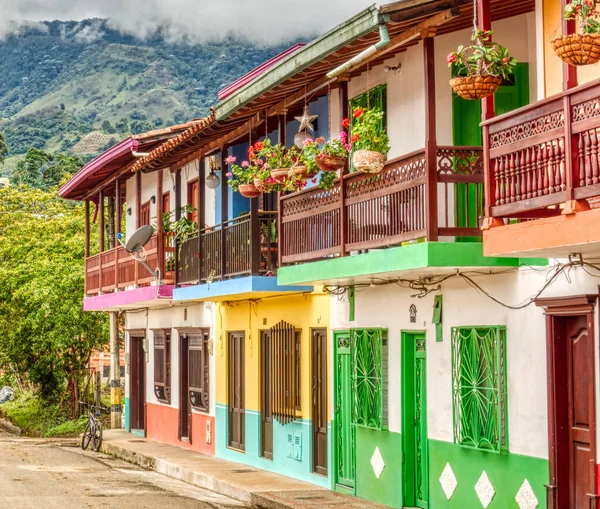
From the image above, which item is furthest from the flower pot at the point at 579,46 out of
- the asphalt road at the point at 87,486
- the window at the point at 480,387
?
the asphalt road at the point at 87,486

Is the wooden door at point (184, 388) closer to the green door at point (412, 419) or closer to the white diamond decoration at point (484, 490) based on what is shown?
the green door at point (412, 419)

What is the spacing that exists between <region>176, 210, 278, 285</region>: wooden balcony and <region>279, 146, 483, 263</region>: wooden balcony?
164cm

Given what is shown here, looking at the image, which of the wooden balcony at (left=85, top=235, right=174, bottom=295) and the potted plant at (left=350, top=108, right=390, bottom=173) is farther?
the wooden balcony at (left=85, top=235, right=174, bottom=295)

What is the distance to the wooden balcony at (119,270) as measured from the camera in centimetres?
2289

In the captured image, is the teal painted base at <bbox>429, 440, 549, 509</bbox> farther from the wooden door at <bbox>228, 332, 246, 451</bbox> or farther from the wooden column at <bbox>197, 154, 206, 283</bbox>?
the wooden door at <bbox>228, 332, 246, 451</bbox>

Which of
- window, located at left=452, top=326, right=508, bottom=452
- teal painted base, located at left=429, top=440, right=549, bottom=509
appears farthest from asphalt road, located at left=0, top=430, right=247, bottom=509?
window, located at left=452, top=326, right=508, bottom=452

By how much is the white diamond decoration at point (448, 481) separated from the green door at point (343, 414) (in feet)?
9.01

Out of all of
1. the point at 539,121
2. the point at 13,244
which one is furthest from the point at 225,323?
the point at 13,244

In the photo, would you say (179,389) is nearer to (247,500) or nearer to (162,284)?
(162,284)

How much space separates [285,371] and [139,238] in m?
5.52

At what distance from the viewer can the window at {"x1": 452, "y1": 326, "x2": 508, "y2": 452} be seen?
12312 millimetres

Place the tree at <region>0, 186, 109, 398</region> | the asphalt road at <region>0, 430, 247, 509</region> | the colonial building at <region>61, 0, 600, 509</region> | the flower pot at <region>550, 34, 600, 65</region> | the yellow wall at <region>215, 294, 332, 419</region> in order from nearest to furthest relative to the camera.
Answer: the flower pot at <region>550, 34, 600, 65</region>, the colonial building at <region>61, 0, 600, 509</region>, the asphalt road at <region>0, 430, 247, 509</region>, the yellow wall at <region>215, 294, 332, 419</region>, the tree at <region>0, 186, 109, 398</region>

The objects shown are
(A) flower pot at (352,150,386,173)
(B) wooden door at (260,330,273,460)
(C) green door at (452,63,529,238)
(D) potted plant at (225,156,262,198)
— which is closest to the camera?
(A) flower pot at (352,150,386,173)

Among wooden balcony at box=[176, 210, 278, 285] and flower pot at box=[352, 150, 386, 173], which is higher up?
flower pot at box=[352, 150, 386, 173]
